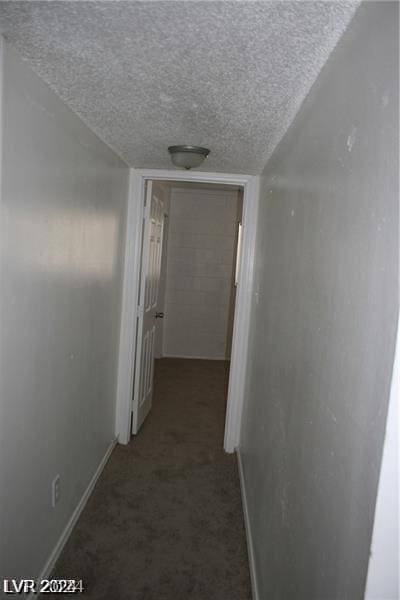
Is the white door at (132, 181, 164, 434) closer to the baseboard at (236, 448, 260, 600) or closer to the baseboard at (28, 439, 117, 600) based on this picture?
the baseboard at (28, 439, 117, 600)

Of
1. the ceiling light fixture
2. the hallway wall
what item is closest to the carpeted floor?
the hallway wall

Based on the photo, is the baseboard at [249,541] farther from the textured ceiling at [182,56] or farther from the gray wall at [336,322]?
the textured ceiling at [182,56]

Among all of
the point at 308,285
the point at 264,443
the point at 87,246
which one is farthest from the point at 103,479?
the point at 308,285

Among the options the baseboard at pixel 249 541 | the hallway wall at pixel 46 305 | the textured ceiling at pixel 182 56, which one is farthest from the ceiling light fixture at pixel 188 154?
the baseboard at pixel 249 541

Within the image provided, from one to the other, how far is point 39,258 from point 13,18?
2.70ft

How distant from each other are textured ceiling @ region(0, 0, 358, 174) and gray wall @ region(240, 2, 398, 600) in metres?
0.11

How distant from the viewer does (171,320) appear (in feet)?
21.3

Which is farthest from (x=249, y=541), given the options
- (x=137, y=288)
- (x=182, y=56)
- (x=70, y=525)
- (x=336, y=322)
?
(x=182, y=56)

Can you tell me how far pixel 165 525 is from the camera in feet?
8.36

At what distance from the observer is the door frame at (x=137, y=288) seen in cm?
330

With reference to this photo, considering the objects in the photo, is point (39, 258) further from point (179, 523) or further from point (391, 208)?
point (179, 523)

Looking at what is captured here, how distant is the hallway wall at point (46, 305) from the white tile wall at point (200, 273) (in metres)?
3.57

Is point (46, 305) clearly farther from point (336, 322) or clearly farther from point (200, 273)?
point (200, 273)

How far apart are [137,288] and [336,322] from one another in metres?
2.53
